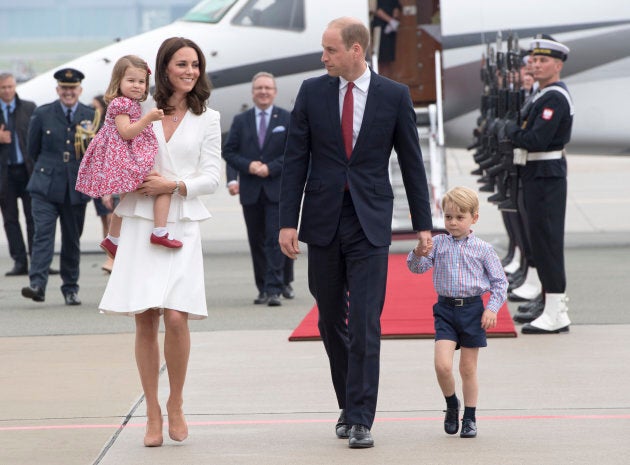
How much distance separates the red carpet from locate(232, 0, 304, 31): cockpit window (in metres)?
3.59

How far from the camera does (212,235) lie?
1684cm

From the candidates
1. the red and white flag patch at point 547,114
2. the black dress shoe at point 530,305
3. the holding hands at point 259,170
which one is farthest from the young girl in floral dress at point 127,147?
the holding hands at point 259,170

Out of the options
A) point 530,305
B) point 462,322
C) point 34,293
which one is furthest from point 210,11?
point 462,322

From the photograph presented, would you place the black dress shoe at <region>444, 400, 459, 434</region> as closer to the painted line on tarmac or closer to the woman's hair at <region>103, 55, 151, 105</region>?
the painted line on tarmac

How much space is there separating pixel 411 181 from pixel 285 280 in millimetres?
4989

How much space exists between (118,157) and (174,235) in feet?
1.33

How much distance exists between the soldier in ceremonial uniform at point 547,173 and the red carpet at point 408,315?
1.12 feet

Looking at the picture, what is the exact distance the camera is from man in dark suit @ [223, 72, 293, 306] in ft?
33.3

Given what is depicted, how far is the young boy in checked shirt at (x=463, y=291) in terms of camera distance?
563 cm

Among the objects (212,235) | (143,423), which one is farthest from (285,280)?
(212,235)

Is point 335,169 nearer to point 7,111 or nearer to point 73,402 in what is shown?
point 73,402

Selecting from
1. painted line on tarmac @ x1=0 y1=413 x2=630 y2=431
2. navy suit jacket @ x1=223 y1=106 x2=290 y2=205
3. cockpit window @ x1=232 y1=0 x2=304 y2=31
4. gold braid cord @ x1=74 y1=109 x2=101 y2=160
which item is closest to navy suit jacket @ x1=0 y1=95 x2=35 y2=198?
gold braid cord @ x1=74 y1=109 x2=101 y2=160

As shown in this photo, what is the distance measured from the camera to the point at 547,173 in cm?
842

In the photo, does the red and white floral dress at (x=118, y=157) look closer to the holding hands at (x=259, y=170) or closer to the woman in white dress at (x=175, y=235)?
the woman in white dress at (x=175, y=235)
